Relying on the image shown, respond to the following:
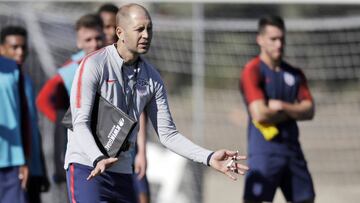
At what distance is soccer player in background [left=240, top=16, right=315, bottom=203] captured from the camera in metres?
8.60

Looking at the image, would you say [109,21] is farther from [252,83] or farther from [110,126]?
[110,126]

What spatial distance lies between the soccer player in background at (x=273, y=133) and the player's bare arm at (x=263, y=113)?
12 millimetres

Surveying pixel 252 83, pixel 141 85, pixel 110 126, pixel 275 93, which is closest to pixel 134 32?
pixel 141 85

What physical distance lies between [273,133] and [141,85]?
2.40 metres

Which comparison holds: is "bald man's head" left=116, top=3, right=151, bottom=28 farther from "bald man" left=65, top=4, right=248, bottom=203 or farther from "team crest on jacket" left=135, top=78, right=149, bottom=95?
"team crest on jacket" left=135, top=78, right=149, bottom=95

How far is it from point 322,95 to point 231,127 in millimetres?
1542

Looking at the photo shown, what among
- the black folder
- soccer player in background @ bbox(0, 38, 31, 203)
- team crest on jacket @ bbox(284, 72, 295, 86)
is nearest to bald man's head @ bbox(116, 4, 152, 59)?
the black folder

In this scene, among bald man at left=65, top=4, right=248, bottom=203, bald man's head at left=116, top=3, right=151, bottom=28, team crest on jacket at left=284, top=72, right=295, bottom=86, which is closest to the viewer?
bald man at left=65, top=4, right=248, bottom=203

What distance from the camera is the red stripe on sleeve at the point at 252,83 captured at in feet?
28.0

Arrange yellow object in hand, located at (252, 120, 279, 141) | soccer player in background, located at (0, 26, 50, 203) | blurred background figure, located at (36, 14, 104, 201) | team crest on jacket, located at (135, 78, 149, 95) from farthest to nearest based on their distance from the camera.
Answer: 1. soccer player in background, located at (0, 26, 50, 203)
2. yellow object in hand, located at (252, 120, 279, 141)
3. blurred background figure, located at (36, 14, 104, 201)
4. team crest on jacket, located at (135, 78, 149, 95)

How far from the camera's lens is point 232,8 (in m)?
19.7

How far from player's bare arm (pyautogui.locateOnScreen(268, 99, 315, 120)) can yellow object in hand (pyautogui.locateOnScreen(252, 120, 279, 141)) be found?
0.54 ft

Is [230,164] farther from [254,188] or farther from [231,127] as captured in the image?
[231,127]

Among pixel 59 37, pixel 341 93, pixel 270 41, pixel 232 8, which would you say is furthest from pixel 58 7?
pixel 232 8
